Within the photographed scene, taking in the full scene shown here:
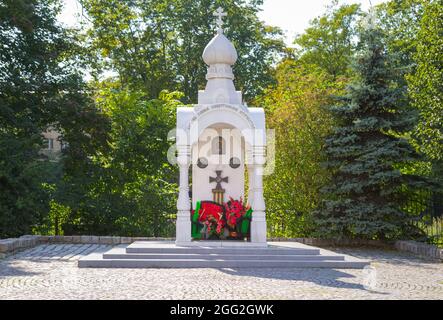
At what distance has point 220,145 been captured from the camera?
1551 centimetres

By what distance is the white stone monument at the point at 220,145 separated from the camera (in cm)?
1384

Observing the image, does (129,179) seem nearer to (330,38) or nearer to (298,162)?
(298,162)

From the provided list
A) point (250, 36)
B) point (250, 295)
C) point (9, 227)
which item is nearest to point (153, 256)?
point (250, 295)

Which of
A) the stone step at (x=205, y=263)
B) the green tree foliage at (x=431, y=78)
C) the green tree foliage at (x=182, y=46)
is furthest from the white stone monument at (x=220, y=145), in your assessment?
the green tree foliage at (x=182, y=46)

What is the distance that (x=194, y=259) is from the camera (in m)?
12.2

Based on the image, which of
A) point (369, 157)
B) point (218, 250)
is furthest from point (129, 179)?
point (218, 250)

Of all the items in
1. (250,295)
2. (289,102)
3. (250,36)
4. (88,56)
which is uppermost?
(250,36)

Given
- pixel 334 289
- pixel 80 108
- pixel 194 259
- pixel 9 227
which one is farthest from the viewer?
pixel 80 108

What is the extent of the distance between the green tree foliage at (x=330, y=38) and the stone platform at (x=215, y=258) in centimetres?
2357

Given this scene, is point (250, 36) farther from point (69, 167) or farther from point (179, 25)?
point (69, 167)

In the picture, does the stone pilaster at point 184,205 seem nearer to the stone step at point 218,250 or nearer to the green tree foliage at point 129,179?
the stone step at point 218,250

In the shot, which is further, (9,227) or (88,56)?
(88,56)

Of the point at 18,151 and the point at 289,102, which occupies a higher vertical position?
the point at 289,102

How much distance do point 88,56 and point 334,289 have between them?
15.3 meters
